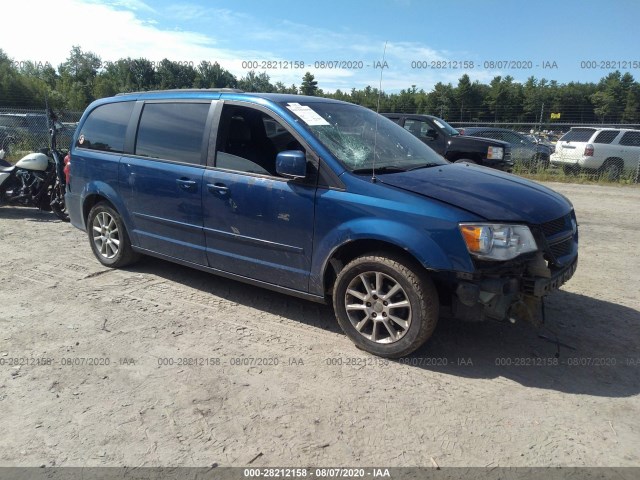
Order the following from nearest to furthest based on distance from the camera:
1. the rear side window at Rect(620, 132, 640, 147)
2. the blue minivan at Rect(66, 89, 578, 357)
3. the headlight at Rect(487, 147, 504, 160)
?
1. the blue minivan at Rect(66, 89, 578, 357)
2. the headlight at Rect(487, 147, 504, 160)
3. the rear side window at Rect(620, 132, 640, 147)

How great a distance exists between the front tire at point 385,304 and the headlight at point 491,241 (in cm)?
40

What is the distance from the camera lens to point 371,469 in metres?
Result: 2.46

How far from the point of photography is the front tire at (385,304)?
3328 mm

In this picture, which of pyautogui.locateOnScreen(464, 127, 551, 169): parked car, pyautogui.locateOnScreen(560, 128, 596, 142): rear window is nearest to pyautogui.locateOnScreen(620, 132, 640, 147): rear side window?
pyautogui.locateOnScreen(560, 128, 596, 142): rear window

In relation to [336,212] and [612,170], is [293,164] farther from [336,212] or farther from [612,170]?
[612,170]

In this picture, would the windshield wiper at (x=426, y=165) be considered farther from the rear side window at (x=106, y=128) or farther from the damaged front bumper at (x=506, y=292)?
the rear side window at (x=106, y=128)

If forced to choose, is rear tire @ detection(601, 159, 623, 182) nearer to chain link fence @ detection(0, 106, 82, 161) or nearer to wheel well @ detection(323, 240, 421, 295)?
wheel well @ detection(323, 240, 421, 295)

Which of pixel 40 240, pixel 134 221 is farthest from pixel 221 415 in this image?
pixel 40 240

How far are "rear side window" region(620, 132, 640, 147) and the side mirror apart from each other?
14987 millimetres

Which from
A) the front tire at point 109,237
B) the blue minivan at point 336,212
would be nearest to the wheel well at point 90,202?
the front tire at point 109,237

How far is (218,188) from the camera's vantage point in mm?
4188

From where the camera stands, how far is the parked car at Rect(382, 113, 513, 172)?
35.7 ft

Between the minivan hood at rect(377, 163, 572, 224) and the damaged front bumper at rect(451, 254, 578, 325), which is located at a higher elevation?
the minivan hood at rect(377, 163, 572, 224)

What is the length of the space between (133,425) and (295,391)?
979mm
